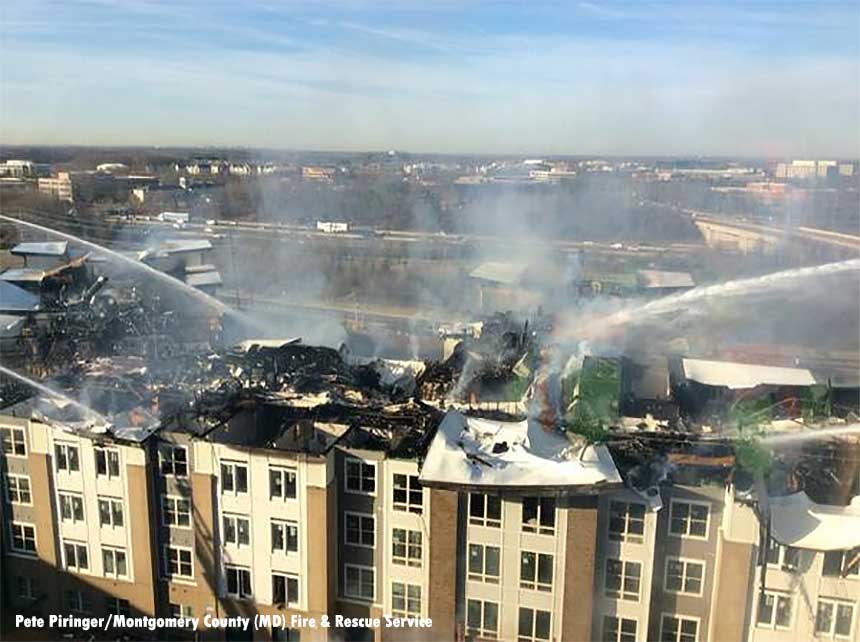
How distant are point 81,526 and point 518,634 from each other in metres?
3.34

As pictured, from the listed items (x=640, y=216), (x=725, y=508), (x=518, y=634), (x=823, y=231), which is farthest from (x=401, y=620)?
(x=640, y=216)

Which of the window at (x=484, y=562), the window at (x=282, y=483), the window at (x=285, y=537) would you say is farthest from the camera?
the window at (x=285, y=537)

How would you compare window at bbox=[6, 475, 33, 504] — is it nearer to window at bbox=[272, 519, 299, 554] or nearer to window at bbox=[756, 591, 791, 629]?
window at bbox=[272, 519, 299, 554]

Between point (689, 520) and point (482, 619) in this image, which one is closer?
point (689, 520)

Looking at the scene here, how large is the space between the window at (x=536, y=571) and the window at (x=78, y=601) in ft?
11.1

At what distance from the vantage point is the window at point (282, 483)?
4.99 meters

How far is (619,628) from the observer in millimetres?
4859

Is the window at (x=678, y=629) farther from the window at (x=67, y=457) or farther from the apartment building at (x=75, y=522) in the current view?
the window at (x=67, y=457)

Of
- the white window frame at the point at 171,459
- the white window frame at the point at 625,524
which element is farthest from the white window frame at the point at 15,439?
the white window frame at the point at 625,524

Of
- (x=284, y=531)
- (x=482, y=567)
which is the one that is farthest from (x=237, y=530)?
(x=482, y=567)

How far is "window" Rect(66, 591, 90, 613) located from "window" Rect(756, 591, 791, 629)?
4.85 m

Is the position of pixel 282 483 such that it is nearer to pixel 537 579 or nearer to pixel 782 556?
pixel 537 579

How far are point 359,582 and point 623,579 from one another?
1835 millimetres

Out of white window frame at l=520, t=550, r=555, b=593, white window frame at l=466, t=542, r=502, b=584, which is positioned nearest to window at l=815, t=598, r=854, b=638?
white window frame at l=520, t=550, r=555, b=593
